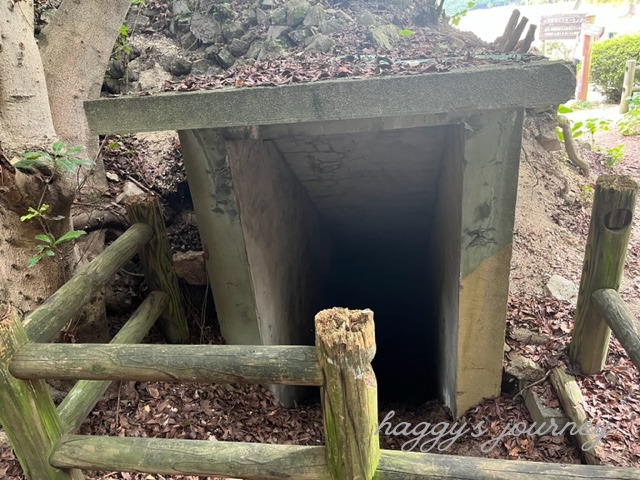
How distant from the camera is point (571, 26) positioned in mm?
9430

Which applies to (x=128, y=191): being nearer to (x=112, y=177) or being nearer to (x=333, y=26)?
(x=112, y=177)

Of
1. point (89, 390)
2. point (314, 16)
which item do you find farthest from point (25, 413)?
point (314, 16)

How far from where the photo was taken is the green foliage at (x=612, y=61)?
1073 centimetres

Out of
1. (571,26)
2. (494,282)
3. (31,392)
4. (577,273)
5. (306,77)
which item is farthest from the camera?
(571,26)

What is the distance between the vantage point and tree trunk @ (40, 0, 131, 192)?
2.99 m

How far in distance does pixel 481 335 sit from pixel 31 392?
248cm

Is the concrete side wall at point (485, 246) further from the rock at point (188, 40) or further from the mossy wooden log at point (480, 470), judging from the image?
the rock at point (188, 40)

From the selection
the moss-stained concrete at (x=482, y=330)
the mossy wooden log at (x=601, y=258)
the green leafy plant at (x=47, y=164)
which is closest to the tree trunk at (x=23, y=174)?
the green leafy plant at (x=47, y=164)

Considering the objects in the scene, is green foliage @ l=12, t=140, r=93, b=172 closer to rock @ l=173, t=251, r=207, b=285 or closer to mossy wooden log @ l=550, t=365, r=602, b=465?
rock @ l=173, t=251, r=207, b=285

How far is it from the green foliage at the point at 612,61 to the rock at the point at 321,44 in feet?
33.3

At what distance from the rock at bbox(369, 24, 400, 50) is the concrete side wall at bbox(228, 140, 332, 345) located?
120cm

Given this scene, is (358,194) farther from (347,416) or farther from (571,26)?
(571,26)

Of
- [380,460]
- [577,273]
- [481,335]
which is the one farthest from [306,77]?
[577,273]

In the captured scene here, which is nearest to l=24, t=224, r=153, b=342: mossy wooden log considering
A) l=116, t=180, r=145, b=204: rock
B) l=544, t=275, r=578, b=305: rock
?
l=116, t=180, r=145, b=204: rock
